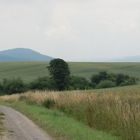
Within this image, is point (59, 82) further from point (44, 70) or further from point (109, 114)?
point (109, 114)

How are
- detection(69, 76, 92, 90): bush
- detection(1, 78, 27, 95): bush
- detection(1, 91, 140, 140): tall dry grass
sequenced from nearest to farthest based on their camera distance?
detection(1, 91, 140, 140): tall dry grass < detection(69, 76, 92, 90): bush < detection(1, 78, 27, 95): bush

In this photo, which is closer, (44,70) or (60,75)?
(60,75)

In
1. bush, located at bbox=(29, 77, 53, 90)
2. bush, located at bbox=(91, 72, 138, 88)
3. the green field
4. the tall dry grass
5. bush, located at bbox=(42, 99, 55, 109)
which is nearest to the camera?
the tall dry grass

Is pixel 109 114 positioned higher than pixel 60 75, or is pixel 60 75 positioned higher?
pixel 109 114

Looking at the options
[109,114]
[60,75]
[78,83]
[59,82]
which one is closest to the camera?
[109,114]

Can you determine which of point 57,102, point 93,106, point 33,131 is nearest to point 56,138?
point 33,131

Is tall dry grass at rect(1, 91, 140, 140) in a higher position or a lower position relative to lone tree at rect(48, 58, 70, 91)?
higher

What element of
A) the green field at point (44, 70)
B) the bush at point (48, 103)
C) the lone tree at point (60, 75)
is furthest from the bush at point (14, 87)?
the bush at point (48, 103)

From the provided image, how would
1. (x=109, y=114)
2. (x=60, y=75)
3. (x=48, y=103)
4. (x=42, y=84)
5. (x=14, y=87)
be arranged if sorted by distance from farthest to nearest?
1. (x=14, y=87)
2. (x=60, y=75)
3. (x=42, y=84)
4. (x=48, y=103)
5. (x=109, y=114)

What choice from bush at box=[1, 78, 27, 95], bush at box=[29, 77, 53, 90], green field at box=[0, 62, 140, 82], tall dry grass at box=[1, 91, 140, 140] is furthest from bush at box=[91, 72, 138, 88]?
tall dry grass at box=[1, 91, 140, 140]

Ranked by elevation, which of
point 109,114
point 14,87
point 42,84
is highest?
point 109,114

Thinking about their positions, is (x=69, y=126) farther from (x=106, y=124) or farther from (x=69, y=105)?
(x=69, y=105)

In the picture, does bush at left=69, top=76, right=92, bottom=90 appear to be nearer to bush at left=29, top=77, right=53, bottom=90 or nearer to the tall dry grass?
bush at left=29, top=77, right=53, bottom=90

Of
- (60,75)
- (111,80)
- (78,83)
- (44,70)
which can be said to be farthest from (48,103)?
(44,70)
